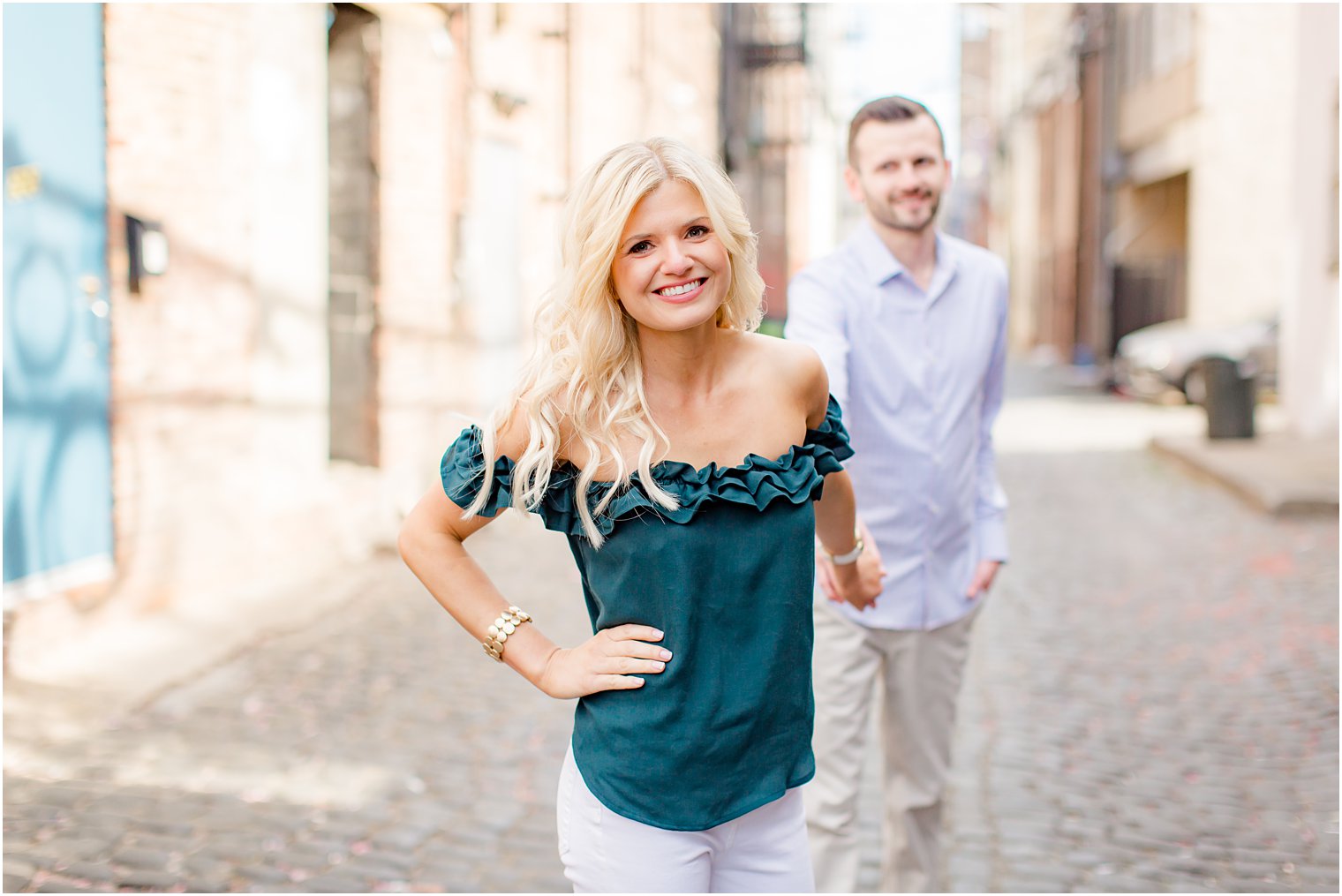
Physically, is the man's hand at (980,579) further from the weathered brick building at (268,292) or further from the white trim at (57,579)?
the white trim at (57,579)

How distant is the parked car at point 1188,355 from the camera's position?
1866 centimetres

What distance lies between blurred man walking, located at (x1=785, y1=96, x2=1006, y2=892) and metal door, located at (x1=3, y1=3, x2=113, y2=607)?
409 centimetres

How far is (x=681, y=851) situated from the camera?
215cm

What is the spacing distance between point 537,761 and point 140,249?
139 inches

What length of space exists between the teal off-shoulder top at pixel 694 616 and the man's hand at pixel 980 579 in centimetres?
147

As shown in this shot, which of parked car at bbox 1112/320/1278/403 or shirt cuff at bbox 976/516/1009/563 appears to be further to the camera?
parked car at bbox 1112/320/1278/403

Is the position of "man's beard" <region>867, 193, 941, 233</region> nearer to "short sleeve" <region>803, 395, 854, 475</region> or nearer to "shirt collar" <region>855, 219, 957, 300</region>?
"shirt collar" <region>855, 219, 957, 300</region>

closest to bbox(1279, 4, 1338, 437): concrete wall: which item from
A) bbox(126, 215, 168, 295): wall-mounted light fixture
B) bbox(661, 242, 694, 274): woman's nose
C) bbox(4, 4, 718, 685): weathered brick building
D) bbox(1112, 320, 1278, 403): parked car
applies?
bbox(1112, 320, 1278, 403): parked car

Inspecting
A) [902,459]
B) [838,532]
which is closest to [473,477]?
[838,532]

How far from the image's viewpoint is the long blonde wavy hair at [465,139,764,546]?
205cm

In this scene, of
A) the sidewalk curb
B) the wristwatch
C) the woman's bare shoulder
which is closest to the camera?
the woman's bare shoulder

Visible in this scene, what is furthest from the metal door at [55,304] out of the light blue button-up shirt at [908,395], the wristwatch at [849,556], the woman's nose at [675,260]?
the woman's nose at [675,260]

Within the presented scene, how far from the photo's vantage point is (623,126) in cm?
1800

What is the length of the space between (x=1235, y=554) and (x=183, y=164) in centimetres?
699
